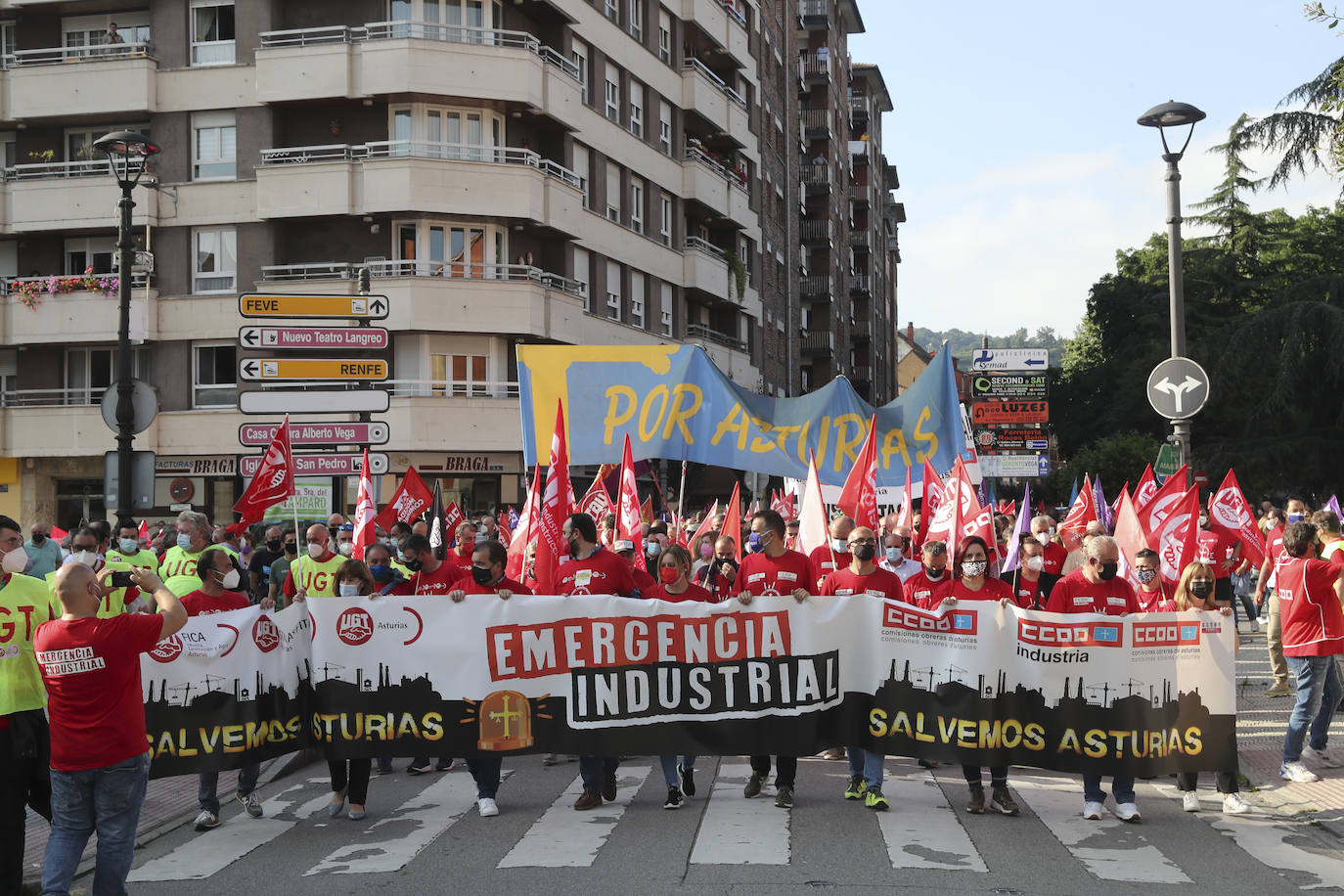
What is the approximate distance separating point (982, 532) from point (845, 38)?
6825cm

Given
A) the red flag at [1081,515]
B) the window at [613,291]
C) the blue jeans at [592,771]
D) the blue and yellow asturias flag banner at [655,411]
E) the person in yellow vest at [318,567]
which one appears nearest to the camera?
the blue jeans at [592,771]

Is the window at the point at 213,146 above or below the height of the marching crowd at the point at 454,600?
above

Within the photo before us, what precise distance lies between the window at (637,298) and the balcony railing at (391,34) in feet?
25.6

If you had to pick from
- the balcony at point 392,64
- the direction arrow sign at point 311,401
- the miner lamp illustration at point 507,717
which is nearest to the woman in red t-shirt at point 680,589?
the miner lamp illustration at point 507,717

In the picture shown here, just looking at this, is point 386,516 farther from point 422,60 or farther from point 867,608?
point 422,60

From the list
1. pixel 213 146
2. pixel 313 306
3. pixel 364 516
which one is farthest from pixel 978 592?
pixel 213 146

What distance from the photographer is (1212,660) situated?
8.84 meters

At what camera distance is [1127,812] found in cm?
862

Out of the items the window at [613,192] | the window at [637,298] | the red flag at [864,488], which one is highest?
the window at [613,192]

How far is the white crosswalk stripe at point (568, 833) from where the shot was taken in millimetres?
7605

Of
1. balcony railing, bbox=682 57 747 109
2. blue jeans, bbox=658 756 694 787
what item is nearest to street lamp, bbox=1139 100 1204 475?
blue jeans, bbox=658 756 694 787

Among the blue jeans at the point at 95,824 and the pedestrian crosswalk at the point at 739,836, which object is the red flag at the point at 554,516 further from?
the blue jeans at the point at 95,824

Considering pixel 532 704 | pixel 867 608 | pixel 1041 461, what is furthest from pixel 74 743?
pixel 1041 461

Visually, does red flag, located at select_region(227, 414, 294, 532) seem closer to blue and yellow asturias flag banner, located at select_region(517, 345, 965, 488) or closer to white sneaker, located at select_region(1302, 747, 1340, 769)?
blue and yellow asturias flag banner, located at select_region(517, 345, 965, 488)
